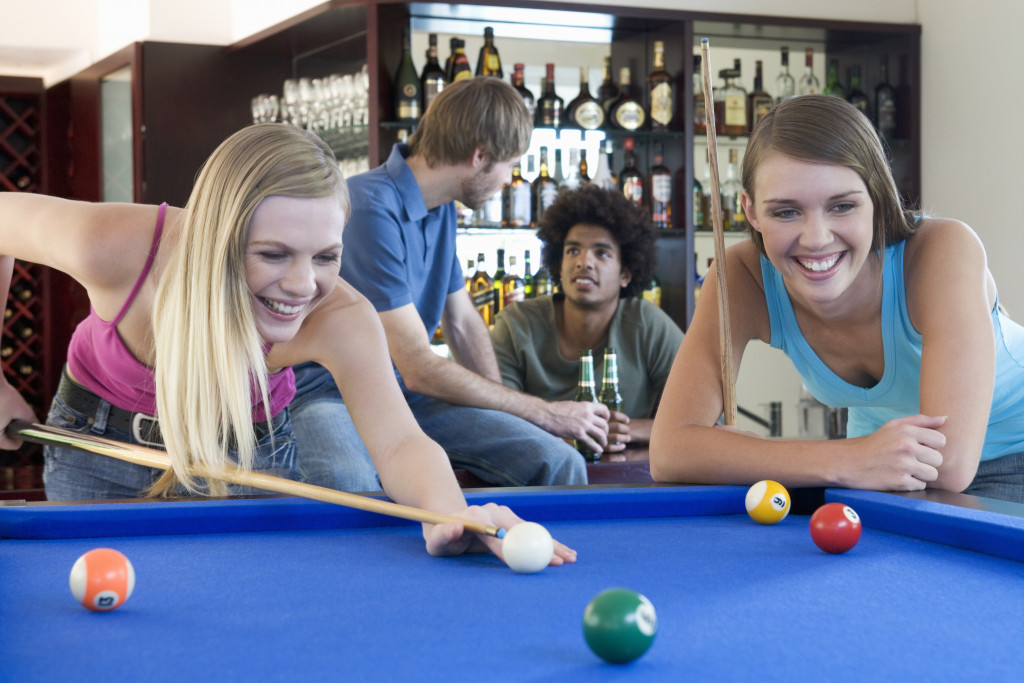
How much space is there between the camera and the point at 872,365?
1927 mm

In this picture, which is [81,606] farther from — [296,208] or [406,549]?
[296,208]

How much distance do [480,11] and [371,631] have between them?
319 centimetres

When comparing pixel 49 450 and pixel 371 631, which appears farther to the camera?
pixel 49 450

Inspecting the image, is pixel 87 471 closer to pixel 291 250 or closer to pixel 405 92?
pixel 291 250

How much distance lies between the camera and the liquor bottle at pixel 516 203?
407 cm

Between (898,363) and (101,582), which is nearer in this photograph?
(101,582)

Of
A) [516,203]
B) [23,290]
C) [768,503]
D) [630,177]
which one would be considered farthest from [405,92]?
[23,290]

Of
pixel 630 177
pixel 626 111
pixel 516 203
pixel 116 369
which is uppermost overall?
pixel 626 111

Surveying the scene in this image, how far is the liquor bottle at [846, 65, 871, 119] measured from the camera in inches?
173

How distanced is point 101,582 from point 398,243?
201 cm

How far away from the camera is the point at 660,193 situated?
4.14 metres

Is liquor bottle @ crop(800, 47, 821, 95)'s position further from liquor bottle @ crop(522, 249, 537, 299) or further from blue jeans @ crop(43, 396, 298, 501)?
blue jeans @ crop(43, 396, 298, 501)

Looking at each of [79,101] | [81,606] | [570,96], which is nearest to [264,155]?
[81,606]

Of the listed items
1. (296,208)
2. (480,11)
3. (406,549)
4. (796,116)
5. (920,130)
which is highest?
(480,11)
